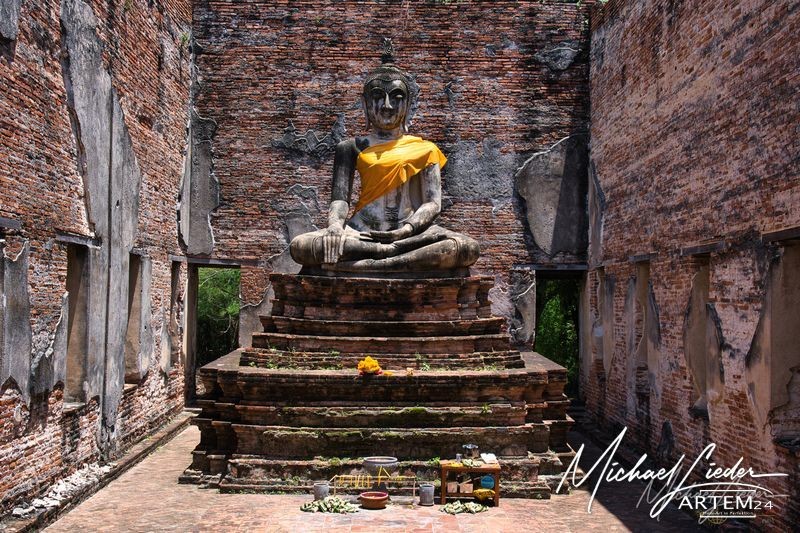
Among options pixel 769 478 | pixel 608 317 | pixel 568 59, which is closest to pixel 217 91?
pixel 568 59

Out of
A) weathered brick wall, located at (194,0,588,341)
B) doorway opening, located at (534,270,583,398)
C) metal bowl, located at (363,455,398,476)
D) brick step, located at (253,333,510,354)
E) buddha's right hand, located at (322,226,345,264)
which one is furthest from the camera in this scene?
doorway opening, located at (534,270,583,398)

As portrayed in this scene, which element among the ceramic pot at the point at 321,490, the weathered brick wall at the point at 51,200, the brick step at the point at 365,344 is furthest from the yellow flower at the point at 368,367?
the weathered brick wall at the point at 51,200

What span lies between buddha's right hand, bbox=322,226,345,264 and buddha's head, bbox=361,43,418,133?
1.51 meters

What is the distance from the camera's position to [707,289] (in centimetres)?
820

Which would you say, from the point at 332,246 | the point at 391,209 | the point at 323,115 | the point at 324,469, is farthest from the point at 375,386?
the point at 323,115

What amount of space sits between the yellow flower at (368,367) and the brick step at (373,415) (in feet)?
1.03

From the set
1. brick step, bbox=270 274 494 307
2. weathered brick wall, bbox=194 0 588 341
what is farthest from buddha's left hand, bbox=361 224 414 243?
weathered brick wall, bbox=194 0 588 341

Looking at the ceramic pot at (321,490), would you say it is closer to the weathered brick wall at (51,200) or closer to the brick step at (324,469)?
the brick step at (324,469)

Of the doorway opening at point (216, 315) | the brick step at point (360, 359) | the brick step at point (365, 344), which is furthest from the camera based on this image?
the doorway opening at point (216, 315)

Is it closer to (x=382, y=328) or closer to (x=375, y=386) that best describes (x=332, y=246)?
(x=382, y=328)

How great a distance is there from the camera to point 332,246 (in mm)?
8602

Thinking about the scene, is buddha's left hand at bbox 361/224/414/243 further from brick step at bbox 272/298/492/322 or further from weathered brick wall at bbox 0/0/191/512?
weathered brick wall at bbox 0/0/191/512

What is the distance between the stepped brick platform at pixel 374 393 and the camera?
741cm

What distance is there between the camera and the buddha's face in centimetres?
930
